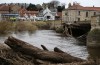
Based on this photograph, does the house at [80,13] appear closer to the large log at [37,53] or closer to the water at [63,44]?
the water at [63,44]

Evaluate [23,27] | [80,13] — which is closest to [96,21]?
[23,27]

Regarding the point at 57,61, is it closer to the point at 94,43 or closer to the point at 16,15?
the point at 94,43

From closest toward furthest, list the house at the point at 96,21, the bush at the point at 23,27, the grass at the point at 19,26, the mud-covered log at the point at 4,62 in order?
the mud-covered log at the point at 4,62
the house at the point at 96,21
the grass at the point at 19,26
the bush at the point at 23,27

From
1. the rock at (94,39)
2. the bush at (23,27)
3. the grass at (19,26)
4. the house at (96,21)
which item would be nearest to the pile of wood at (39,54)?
the rock at (94,39)

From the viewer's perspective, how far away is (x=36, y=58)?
18984 mm

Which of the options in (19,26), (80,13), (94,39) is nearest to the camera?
(94,39)

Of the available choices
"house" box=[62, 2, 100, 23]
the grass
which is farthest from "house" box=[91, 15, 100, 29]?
"house" box=[62, 2, 100, 23]

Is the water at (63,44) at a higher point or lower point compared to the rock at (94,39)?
lower

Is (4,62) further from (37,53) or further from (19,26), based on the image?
(19,26)

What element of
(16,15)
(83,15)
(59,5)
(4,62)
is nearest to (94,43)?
(4,62)

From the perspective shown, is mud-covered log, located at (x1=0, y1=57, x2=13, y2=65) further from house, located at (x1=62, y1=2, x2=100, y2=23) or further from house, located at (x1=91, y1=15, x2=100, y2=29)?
house, located at (x1=62, y1=2, x2=100, y2=23)

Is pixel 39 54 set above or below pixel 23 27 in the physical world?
above

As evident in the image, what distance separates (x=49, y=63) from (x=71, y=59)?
4.36 ft

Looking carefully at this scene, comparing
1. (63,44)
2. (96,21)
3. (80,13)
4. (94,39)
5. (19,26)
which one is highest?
(96,21)
